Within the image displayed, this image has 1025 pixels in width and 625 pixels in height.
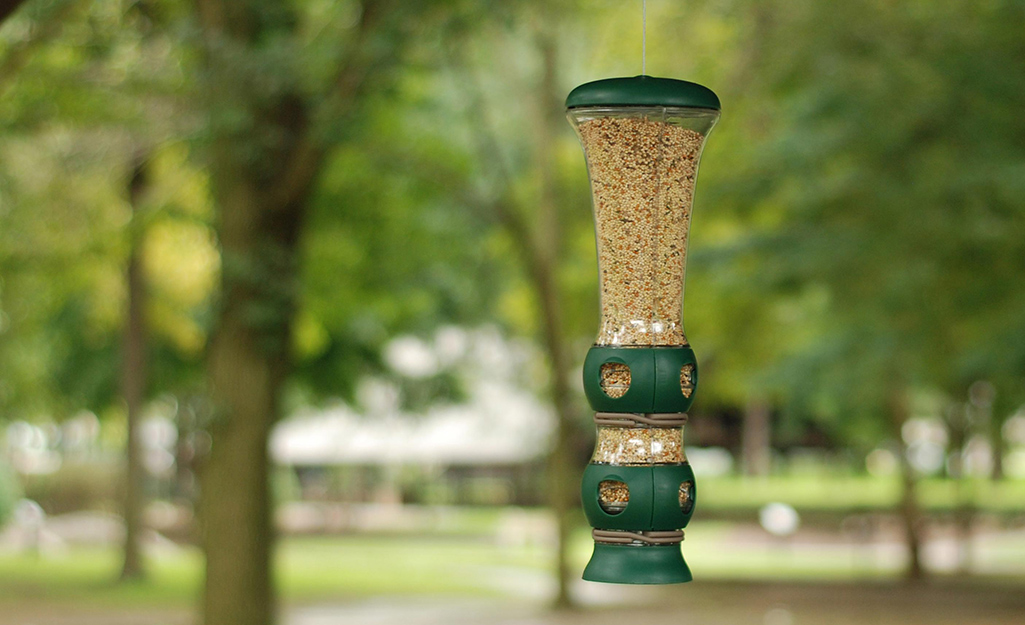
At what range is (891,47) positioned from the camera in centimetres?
1367

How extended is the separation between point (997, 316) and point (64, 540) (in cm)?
2427

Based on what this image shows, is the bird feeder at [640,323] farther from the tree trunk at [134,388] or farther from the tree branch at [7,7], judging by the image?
the tree trunk at [134,388]

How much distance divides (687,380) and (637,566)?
65 centimetres

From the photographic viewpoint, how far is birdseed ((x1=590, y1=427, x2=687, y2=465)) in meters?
4.27

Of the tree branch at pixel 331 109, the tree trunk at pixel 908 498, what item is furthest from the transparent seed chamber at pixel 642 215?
the tree trunk at pixel 908 498

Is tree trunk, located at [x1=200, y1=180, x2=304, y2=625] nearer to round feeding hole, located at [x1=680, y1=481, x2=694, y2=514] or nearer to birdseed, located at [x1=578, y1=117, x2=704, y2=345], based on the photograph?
birdseed, located at [x1=578, y1=117, x2=704, y2=345]

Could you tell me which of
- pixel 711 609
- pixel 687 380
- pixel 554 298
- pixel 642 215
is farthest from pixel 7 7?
pixel 711 609

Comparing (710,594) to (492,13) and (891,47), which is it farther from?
(492,13)

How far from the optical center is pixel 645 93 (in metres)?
4.00

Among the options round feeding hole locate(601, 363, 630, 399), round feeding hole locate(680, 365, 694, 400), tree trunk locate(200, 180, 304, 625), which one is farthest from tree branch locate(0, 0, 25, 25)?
tree trunk locate(200, 180, 304, 625)

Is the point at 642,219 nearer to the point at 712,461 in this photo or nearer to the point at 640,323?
the point at 640,323

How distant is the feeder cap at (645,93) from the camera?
157 inches

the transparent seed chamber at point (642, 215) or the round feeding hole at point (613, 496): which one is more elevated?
the transparent seed chamber at point (642, 215)

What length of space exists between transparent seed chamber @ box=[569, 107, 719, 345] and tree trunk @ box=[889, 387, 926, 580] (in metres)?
18.8
